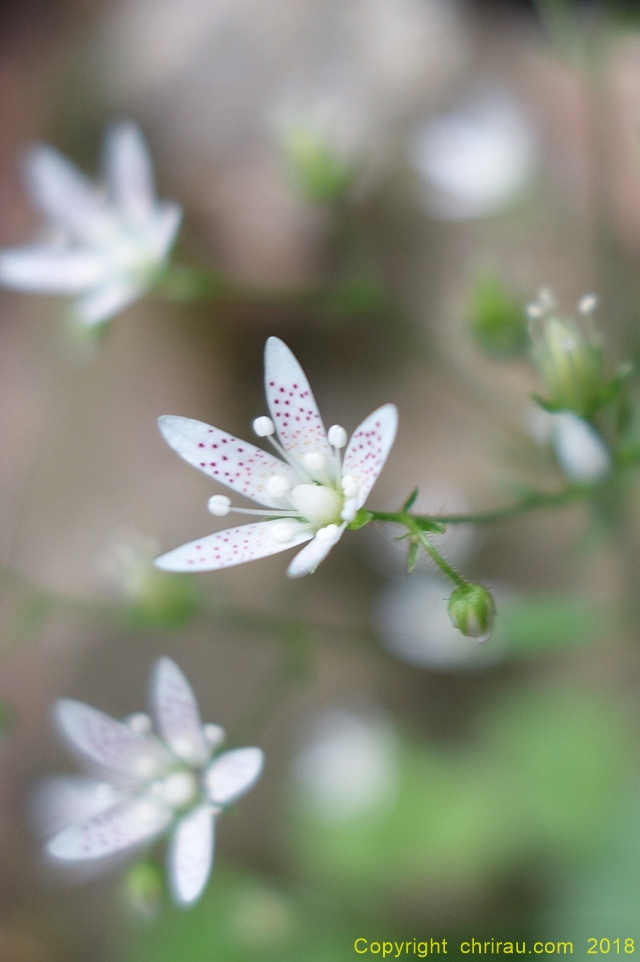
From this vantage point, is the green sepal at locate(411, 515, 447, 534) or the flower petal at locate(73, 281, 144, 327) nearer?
the green sepal at locate(411, 515, 447, 534)

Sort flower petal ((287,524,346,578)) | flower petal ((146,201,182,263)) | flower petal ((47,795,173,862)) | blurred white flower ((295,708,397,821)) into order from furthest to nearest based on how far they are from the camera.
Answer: blurred white flower ((295,708,397,821)) → flower petal ((146,201,182,263)) → flower petal ((47,795,173,862)) → flower petal ((287,524,346,578))

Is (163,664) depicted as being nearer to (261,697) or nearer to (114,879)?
(261,697)

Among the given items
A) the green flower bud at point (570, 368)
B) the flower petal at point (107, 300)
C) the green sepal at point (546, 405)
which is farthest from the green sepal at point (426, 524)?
the flower petal at point (107, 300)

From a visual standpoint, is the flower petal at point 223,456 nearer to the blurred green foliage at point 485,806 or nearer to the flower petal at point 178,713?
the flower petal at point 178,713

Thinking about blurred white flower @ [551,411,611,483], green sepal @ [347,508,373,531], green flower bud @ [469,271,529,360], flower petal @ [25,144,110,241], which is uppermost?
flower petal @ [25,144,110,241]

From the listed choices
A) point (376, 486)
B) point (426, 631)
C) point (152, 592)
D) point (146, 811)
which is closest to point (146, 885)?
point (146, 811)

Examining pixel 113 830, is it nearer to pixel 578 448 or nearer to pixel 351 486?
pixel 351 486

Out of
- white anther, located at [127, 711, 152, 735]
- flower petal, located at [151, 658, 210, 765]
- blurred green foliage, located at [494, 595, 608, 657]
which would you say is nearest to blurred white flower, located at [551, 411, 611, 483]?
blurred green foliage, located at [494, 595, 608, 657]

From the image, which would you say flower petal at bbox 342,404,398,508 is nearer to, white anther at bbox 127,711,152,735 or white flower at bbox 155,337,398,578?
white flower at bbox 155,337,398,578
